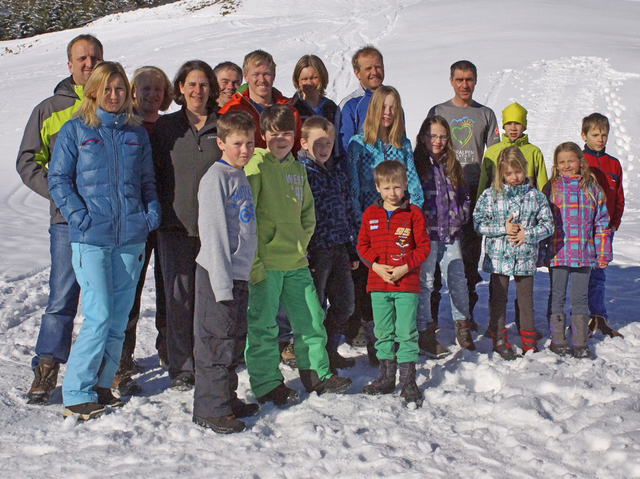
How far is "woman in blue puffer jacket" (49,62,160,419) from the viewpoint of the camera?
11.7 feet

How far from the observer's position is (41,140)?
13.0ft

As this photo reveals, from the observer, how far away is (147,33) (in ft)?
102

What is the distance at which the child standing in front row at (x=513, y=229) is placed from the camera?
4637 millimetres

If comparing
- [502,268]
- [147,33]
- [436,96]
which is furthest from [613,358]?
[147,33]

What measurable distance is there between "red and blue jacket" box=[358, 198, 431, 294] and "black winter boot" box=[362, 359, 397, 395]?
1.64ft

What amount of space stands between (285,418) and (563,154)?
3.11 meters

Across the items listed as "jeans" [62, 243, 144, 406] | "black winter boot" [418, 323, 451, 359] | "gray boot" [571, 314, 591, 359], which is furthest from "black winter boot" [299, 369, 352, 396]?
"gray boot" [571, 314, 591, 359]

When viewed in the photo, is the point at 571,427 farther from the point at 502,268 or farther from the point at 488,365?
the point at 502,268

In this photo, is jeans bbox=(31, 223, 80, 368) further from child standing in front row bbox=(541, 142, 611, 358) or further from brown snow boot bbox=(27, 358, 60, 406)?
child standing in front row bbox=(541, 142, 611, 358)

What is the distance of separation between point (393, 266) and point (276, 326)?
894mm

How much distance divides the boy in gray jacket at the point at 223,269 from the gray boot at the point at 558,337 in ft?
8.36

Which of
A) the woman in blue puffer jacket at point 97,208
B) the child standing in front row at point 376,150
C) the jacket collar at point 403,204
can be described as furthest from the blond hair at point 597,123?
the woman in blue puffer jacket at point 97,208

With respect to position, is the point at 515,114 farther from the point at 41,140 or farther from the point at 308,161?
the point at 41,140

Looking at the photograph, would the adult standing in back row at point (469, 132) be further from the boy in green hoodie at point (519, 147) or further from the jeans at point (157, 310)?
the jeans at point (157, 310)
